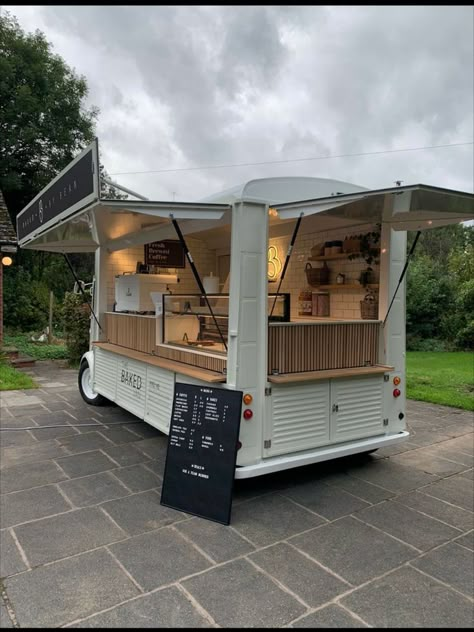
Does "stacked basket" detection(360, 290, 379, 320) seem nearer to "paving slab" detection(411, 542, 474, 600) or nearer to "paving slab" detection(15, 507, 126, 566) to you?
"paving slab" detection(411, 542, 474, 600)

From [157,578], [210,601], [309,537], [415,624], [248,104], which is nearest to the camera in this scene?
[415,624]

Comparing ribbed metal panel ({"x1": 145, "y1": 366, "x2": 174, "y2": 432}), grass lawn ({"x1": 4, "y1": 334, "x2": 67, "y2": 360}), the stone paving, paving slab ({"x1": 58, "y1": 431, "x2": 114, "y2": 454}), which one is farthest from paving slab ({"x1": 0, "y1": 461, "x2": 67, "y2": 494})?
grass lawn ({"x1": 4, "y1": 334, "x2": 67, "y2": 360})

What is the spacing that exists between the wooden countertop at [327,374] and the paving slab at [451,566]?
1.36 metres

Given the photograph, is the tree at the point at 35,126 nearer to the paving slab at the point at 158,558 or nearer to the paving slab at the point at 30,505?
the paving slab at the point at 30,505

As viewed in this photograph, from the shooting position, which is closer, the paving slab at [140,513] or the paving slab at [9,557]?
the paving slab at [9,557]

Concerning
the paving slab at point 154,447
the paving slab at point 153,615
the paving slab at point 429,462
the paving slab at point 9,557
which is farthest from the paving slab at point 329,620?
the paving slab at point 154,447

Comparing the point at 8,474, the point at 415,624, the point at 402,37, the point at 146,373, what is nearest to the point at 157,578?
the point at 415,624

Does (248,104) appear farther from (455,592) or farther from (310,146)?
(455,592)

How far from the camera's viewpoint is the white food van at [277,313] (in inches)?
127

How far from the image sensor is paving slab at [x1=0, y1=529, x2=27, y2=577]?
2359 mm

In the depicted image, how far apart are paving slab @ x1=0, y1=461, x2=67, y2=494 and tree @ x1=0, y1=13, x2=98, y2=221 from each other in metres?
14.3

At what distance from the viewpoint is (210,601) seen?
83.8 inches

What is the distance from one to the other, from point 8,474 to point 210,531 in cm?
196

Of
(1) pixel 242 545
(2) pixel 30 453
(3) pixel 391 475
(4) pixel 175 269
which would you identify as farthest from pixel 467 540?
(4) pixel 175 269
